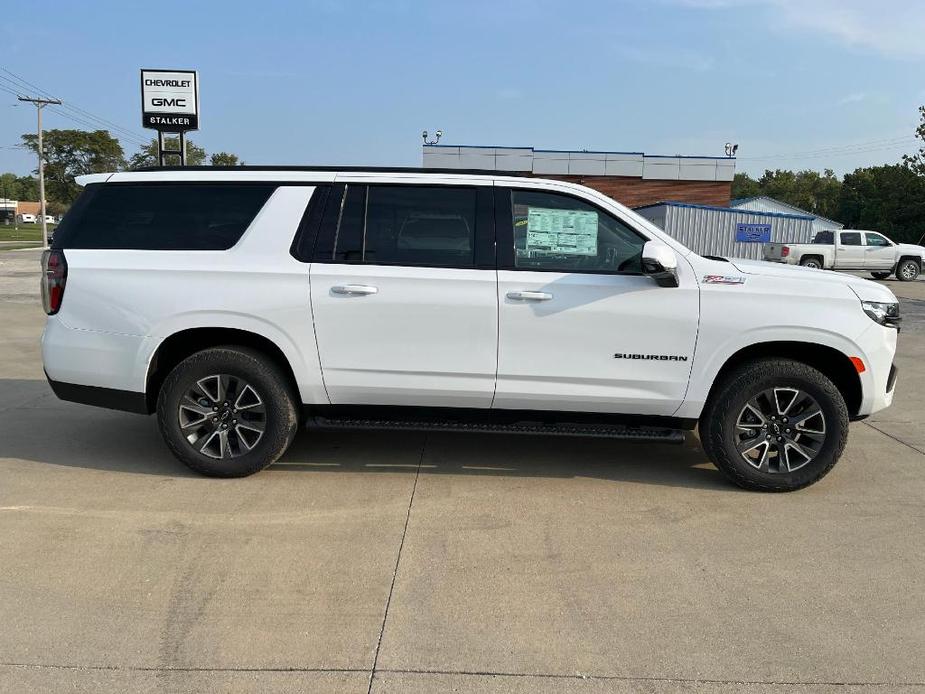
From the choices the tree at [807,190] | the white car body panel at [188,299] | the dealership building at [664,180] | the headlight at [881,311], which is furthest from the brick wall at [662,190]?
the tree at [807,190]

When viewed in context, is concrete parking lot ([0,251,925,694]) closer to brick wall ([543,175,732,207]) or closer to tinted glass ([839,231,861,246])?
tinted glass ([839,231,861,246])

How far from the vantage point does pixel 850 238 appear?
81.6ft

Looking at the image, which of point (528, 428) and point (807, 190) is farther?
Answer: point (807, 190)

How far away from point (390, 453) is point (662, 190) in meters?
33.7

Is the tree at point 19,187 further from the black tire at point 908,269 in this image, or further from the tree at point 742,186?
the black tire at point 908,269

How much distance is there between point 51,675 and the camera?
2.69 meters

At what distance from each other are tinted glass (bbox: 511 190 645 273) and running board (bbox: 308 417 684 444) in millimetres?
981

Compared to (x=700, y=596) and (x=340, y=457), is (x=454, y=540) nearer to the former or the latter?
(x=700, y=596)

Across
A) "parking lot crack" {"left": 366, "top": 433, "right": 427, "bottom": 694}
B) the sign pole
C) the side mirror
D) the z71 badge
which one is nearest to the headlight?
the z71 badge

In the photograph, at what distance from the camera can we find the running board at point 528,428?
4.50 meters

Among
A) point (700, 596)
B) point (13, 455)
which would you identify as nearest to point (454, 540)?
point (700, 596)

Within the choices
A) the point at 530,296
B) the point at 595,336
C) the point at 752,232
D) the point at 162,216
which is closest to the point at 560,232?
the point at 530,296

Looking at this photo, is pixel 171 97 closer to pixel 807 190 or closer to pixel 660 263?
pixel 660 263

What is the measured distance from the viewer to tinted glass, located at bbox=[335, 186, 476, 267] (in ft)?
14.7
